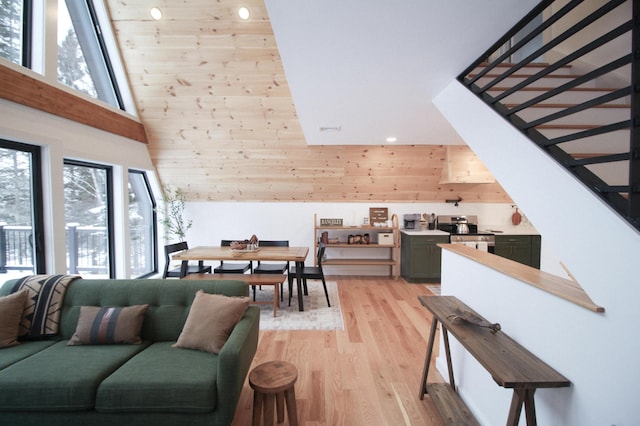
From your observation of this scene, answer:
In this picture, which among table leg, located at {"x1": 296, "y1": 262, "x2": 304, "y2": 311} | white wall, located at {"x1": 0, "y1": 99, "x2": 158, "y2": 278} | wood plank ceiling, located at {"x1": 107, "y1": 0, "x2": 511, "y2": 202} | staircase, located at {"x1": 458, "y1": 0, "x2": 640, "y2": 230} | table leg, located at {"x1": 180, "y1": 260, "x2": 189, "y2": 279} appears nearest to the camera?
staircase, located at {"x1": 458, "y1": 0, "x2": 640, "y2": 230}

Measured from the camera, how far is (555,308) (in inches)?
54.5

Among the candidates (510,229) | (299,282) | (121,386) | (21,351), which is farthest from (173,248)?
(510,229)

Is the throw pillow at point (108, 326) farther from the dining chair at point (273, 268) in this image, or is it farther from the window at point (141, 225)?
the window at point (141, 225)

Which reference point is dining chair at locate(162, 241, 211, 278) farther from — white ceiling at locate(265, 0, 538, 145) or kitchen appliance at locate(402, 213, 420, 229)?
kitchen appliance at locate(402, 213, 420, 229)

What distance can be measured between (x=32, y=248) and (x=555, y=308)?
4.37m

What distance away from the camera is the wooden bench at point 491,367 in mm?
1257

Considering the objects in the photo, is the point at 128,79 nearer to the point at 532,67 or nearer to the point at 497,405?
the point at 532,67

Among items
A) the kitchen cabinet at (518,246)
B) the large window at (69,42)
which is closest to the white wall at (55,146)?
the large window at (69,42)

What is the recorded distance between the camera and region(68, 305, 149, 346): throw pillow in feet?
6.95

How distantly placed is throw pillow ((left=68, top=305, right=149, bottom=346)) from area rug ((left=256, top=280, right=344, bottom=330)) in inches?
61.2

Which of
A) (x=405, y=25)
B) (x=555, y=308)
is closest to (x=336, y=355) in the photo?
(x=555, y=308)

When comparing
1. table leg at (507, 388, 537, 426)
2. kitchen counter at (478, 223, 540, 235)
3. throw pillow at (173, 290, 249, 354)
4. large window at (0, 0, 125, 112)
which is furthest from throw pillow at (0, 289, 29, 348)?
kitchen counter at (478, 223, 540, 235)

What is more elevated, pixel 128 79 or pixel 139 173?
pixel 128 79

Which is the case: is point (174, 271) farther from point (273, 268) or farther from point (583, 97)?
point (583, 97)
